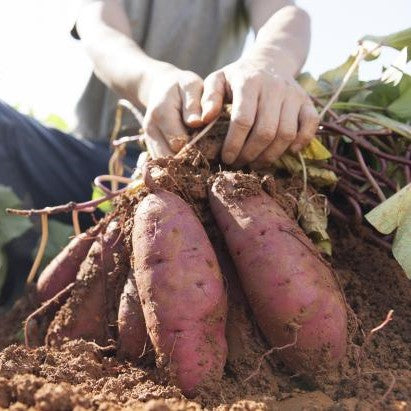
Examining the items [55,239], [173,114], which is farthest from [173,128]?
[55,239]

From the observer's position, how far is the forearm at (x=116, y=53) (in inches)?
61.0

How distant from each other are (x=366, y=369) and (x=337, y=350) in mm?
56

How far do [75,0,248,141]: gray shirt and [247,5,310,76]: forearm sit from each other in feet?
2.17

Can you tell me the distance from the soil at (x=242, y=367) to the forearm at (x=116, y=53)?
413 mm

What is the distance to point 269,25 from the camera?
1.78 metres

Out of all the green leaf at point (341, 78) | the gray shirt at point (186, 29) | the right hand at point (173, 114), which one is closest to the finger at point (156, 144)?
the right hand at point (173, 114)

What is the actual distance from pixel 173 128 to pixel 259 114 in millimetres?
186

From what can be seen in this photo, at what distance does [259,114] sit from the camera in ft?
3.93

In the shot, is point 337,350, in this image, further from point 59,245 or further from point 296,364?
point 59,245

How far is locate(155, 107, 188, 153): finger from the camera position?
1231mm

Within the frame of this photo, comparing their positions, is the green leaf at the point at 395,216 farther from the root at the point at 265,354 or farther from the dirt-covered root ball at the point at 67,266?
the dirt-covered root ball at the point at 67,266

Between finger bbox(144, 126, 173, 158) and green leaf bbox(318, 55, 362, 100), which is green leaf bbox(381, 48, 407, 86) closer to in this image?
green leaf bbox(318, 55, 362, 100)

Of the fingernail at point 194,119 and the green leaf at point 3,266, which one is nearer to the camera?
the fingernail at point 194,119

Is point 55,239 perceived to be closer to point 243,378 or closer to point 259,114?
point 259,114
